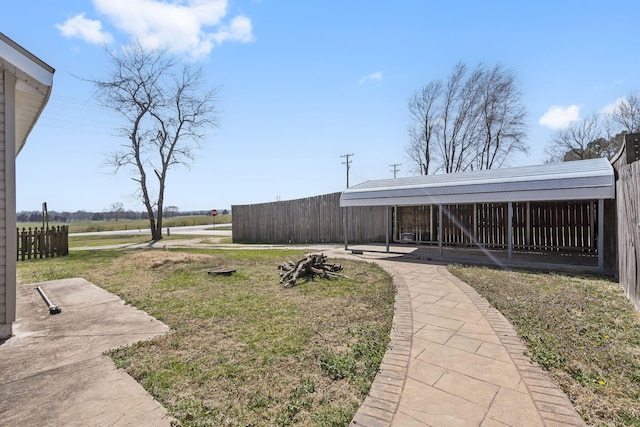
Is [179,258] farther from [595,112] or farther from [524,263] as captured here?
[595,112]

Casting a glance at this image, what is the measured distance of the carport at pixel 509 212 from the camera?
7461mm

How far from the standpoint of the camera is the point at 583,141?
2183 centimetres

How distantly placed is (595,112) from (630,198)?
21.8 meters

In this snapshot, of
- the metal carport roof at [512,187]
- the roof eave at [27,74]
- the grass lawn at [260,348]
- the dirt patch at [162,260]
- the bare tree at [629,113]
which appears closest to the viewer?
the grass lawn at [260,348]

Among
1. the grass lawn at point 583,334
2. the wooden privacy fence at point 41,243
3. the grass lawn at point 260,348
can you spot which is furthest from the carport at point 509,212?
the wooden privacy fence at point 41,243

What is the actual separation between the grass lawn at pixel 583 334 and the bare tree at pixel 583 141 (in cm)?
1971

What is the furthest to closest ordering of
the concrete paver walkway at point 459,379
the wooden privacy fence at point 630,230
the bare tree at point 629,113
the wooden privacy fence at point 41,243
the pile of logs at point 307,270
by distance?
the bare tree at point 629,113
the wooden privacy fence at point 41,243
the pile of logs at point 307,270
the wooden privacy fence at point 630,230
the concrete paver walkway at point 459,379

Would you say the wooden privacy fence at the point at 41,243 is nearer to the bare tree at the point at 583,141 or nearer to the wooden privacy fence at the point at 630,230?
the wooden privacy fence at the point at 630,230

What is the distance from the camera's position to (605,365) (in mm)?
2867

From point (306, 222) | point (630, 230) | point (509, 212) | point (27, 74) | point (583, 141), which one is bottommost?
point (630, 230)

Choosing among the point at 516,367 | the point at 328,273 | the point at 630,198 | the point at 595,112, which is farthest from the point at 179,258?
the point at 595,112

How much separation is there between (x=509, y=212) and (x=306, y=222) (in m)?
10.4

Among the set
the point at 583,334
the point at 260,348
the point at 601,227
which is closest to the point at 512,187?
the point at 601,227

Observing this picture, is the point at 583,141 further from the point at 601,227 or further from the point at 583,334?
the point at 583,334
